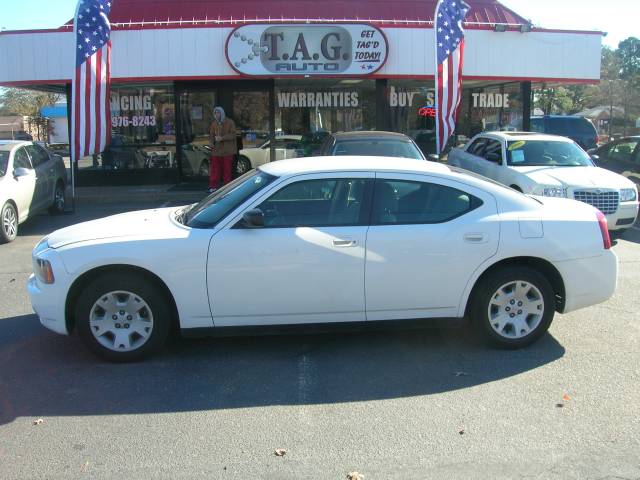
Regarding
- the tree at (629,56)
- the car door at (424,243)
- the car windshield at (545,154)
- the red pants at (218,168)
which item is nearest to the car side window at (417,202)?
the car door at (424,243)

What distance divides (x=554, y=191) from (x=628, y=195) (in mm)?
1133

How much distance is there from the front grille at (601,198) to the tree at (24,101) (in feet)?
156

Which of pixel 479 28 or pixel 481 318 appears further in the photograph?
pixel 479 28

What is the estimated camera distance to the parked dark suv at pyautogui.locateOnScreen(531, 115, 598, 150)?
66.9ft

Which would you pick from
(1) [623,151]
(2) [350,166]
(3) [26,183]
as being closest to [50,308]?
(2) [350,166]

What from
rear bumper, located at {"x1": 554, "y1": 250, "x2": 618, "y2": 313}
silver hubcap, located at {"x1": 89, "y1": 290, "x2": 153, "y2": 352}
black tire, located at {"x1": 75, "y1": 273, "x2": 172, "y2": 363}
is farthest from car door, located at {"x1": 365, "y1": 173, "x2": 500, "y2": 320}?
silver hubcap, located at {"x1": 89, "y1": 290, "x2": 153, "y2": 352}

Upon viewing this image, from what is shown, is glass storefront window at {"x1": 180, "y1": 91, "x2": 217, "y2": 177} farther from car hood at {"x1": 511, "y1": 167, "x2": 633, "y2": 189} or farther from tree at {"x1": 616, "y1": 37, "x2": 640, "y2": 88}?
tree at {"x1": 616, "y1": 37, "x2": 640, "y2": 88}

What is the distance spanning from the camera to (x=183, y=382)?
452cm

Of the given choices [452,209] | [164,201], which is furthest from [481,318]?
[164,201]

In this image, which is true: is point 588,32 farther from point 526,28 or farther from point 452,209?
point 452,209

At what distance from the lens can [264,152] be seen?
1552cm

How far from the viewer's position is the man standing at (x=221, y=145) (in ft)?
44.7

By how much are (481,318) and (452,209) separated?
89 centimetres

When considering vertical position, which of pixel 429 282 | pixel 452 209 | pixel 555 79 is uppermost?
pixel 555 79
